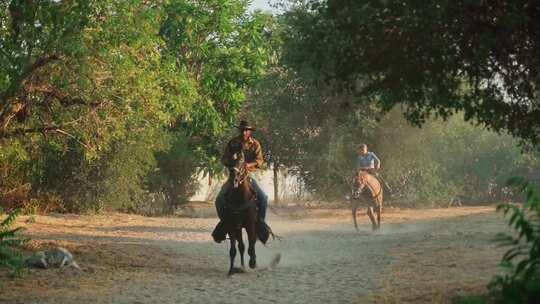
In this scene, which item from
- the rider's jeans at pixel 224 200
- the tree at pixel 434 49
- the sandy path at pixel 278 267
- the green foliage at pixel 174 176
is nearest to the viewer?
the tree at pixel 434 49

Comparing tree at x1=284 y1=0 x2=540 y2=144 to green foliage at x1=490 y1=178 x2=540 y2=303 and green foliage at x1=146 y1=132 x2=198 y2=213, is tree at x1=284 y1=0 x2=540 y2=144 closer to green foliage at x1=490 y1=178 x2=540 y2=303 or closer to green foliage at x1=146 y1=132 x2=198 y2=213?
green foliage at x1=490 y1=178 x2=540 y2=303

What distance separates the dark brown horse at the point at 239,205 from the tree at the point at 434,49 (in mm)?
3460

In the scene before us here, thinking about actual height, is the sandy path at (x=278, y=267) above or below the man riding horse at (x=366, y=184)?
below

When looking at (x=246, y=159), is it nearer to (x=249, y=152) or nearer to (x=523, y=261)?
(x=249, y=152)

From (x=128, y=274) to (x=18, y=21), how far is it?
18.9 feet

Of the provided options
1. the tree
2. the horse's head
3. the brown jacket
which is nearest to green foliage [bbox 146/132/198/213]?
the brown jacket

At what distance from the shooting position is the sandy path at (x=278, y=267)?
1190cm

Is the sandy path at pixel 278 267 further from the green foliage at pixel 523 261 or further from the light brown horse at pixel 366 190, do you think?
the green foliage at pixel 523 261

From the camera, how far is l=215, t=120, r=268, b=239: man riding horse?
48.5ft

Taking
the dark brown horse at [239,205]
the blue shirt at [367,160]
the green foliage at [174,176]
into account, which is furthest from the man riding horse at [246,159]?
the green foliage at [174,176]

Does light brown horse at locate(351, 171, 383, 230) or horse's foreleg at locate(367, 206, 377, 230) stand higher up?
light brown horse at locate(351, 171, 383, 230)

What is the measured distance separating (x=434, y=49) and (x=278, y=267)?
7.00m

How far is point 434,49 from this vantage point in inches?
404

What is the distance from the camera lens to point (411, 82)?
1088 cm
